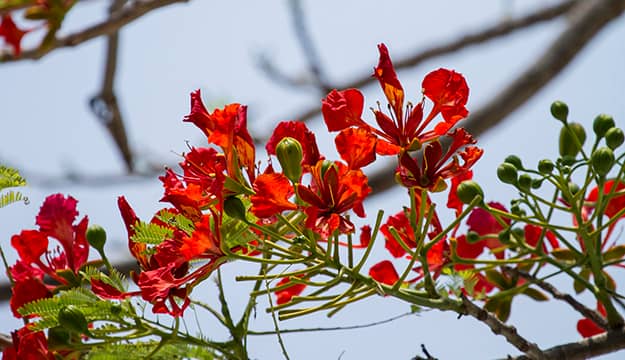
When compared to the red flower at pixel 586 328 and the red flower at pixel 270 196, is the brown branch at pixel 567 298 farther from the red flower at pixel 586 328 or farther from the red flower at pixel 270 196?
the red flower at pixel 270 196

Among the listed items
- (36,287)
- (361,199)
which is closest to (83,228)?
(36,287)

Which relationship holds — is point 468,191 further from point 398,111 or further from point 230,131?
point 230,131

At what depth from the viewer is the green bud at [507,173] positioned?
2.55ft

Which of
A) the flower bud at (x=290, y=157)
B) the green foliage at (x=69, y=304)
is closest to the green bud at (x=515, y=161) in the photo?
the flower bud at (x=290, y=157)

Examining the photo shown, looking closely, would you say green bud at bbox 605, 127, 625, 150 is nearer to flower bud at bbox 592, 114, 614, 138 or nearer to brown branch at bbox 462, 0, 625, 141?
flower bud at bbox 592, 114, 614, 138

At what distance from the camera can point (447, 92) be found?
73cm

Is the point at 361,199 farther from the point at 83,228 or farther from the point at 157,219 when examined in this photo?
the point at 83,228

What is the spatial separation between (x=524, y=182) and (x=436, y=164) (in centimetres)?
10

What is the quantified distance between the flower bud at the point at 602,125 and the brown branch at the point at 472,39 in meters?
1.51

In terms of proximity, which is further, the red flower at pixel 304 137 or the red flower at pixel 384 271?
the red flower at pixel 384 271

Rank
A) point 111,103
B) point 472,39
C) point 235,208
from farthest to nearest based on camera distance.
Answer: point 472,39, point 111,103, point 235,208

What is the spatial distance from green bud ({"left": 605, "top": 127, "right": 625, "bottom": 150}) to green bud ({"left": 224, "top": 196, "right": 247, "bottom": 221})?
31 cm

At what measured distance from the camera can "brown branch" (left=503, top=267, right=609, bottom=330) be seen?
2.67 feet

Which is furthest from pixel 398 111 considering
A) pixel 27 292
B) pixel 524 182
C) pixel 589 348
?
pixel 27 292
